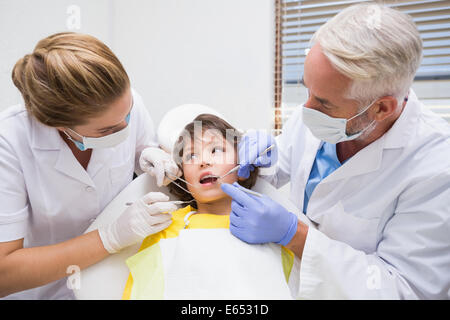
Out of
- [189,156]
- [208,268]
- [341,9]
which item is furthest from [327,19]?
[208,268]

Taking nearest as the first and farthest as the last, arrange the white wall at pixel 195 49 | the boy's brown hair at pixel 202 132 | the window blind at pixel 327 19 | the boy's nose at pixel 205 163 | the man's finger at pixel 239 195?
the man's finger at pixel 239 195 < the boy's nose at pixel 205 163 < the boy's brown hair at pixel 202 132 < the window blind at pixel 327 19 < the white wall at pixel 195 49

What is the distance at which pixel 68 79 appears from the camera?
0.89 meters

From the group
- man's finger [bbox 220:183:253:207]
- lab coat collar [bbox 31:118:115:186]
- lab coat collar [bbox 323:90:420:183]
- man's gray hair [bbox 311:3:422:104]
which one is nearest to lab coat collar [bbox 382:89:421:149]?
lab coat collar [bbox 323:90:420:183]

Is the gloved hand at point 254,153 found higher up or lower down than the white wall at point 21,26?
lower down

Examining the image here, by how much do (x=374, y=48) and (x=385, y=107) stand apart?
239 mm

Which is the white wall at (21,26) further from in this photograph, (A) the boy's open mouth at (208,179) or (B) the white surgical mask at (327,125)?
(B) the white surgical mask at (327,125)

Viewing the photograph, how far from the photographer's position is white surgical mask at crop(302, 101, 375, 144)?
1079 millimetres

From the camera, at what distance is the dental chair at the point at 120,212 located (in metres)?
1.06

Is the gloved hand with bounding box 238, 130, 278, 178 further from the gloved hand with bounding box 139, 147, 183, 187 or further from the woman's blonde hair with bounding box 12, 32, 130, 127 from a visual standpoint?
the woman's blonde hair with bounding box 12, 32, 130, 127

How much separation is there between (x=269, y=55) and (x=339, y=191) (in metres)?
1.26

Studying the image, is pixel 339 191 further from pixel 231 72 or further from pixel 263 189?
pixel 231 72

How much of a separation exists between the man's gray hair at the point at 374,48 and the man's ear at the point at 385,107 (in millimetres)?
36

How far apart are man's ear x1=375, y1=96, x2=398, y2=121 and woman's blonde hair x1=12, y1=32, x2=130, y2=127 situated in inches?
36.3

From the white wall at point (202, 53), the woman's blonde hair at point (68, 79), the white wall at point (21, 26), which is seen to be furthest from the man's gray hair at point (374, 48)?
the white wall at point (21, 26)
